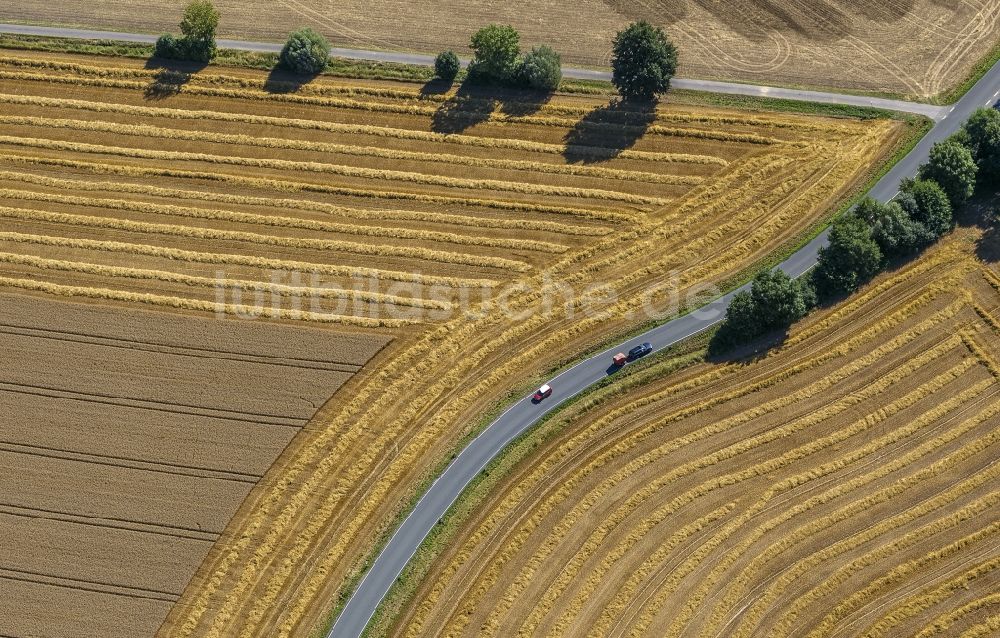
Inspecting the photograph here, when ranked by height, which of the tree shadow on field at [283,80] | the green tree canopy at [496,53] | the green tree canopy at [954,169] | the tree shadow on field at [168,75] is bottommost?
the green tree canopy at [954,169]

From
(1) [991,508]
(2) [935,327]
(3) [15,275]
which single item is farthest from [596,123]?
(3) [15,275]

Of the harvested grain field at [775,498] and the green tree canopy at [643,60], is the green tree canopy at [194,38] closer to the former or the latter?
the green tree canopy at [643,60]

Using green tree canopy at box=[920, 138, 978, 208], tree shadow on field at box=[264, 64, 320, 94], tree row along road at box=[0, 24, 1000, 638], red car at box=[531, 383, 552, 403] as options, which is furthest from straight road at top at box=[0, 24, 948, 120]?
red car at box=[531, 383, 552, 403]

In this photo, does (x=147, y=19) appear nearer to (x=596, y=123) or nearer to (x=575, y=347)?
(x=596, y=123)

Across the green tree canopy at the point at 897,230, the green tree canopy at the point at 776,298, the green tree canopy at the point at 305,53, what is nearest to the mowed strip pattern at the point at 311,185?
the green tree canopy at the point at 305,53

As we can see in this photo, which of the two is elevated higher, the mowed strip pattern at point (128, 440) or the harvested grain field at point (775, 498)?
the mowed strip pattern at point (128, 440)

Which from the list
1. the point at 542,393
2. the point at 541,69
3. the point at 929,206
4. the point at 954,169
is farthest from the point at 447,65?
the point at 954,169

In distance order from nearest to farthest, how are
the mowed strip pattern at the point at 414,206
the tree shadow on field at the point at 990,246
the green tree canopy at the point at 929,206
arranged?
1. the mowed strip pattern at the point at 414,206
2. the green tree canopy at the point at 929,206
3. the tree shadow on field at the point at 990,246

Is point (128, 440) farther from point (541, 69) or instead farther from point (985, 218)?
point (985, 218)
